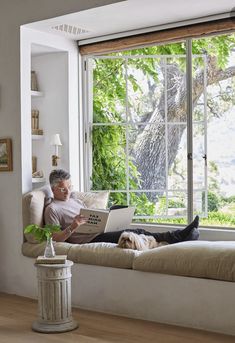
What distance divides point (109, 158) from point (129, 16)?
5.00 feet

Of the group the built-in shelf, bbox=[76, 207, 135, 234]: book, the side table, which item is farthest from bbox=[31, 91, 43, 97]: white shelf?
the side table

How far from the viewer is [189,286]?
163 inches

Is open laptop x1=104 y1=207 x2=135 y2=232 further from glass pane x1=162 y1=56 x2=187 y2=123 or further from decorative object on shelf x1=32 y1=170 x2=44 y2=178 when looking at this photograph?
decorative object on shelf x1=32 y1=170 x2=44 y2=178

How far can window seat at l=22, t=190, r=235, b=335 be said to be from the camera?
401 cm

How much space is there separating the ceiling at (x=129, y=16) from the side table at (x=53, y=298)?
2.24 metres

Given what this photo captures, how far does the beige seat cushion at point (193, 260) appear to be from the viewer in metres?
4.01

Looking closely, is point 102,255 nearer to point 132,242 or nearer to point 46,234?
point 132,242

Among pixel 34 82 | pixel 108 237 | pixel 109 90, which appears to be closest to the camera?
Result: pixel 108 237

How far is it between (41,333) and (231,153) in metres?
2.36

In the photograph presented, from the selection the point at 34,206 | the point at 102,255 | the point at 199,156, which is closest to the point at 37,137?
the point at 34,206

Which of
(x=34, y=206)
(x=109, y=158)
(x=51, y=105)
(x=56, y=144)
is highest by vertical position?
(x=51, y=105)

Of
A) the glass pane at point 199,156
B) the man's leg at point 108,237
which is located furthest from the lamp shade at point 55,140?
the glass pane at point 199,156

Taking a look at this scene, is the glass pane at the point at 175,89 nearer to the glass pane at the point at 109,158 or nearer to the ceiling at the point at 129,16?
the ceiling at the point at 129,16

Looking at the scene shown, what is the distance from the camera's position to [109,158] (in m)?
6.06
